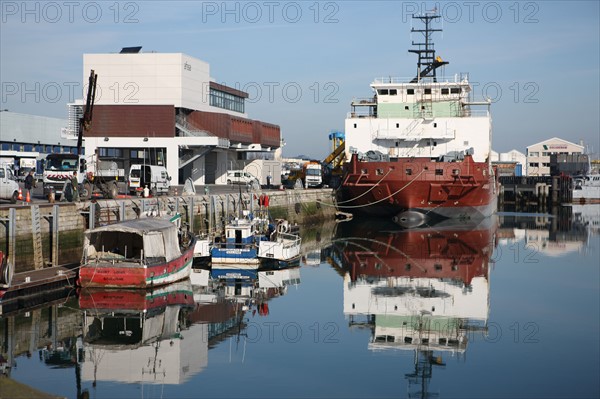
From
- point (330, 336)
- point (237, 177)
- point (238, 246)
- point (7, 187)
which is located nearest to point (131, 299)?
point (330, 336)

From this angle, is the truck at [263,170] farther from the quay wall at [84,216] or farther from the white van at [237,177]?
the quay wall at [84,216]

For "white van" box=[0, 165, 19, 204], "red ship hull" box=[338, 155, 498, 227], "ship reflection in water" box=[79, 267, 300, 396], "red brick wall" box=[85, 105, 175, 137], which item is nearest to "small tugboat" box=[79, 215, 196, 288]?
"ship reflection in water" box=[79, 267, 300, 396]

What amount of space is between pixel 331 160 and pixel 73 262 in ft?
155

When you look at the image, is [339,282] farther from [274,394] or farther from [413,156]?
[413,156]

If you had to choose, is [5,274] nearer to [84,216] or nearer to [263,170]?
[84,216]

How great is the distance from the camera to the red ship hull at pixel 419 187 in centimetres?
4694

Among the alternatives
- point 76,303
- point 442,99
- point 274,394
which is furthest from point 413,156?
point 274,394

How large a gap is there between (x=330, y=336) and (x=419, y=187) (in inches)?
1086

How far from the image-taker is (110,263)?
24688mm

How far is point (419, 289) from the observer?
91.1ft

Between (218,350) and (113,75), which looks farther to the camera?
(113,75)

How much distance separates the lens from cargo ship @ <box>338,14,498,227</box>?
4728 cm

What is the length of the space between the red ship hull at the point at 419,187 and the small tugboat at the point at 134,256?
21933 mm

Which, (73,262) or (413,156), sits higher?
(413,156)
